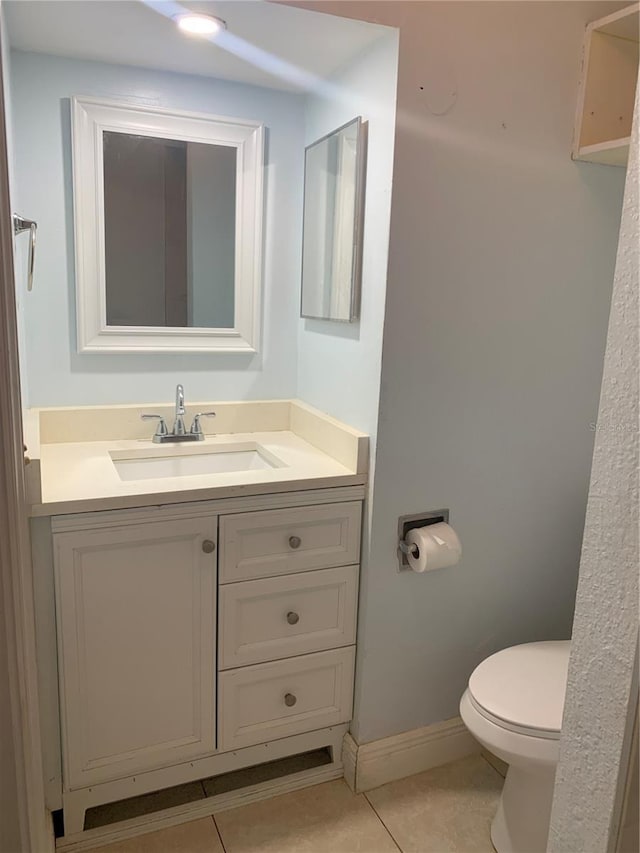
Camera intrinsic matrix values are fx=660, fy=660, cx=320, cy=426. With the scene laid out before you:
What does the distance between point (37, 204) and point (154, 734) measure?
146cm

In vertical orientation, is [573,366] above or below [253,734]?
above

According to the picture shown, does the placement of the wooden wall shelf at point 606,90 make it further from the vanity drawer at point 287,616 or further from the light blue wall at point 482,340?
the vanity drawer at point 287,616

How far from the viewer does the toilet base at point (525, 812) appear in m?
1.63

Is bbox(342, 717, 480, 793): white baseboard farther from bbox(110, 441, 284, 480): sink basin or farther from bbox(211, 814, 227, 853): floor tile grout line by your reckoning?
bbox(110, 441, 284, 480): sink basin

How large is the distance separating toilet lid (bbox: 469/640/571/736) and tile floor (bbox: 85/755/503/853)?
43 cm

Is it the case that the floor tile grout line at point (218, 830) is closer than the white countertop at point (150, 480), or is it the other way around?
the white countertop at point (150, 480)

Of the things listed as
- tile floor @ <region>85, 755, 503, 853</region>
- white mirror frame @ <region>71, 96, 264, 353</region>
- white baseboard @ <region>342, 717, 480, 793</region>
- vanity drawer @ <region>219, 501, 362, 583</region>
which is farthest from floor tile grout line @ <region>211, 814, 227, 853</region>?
white mirror frame @ <region>71, 96, 264, 353</region>

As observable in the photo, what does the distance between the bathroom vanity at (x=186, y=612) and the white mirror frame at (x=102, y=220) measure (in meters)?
0.31

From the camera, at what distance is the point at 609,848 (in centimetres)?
69

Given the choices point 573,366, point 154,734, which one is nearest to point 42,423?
point 154,734

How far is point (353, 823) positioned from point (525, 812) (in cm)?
Answer: 45

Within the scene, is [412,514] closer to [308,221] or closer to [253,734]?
[253,734]

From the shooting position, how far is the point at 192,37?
5.42 ft

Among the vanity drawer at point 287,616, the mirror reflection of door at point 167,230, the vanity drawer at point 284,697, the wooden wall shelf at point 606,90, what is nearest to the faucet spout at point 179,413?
the mirror reflection of door at point 167,230
